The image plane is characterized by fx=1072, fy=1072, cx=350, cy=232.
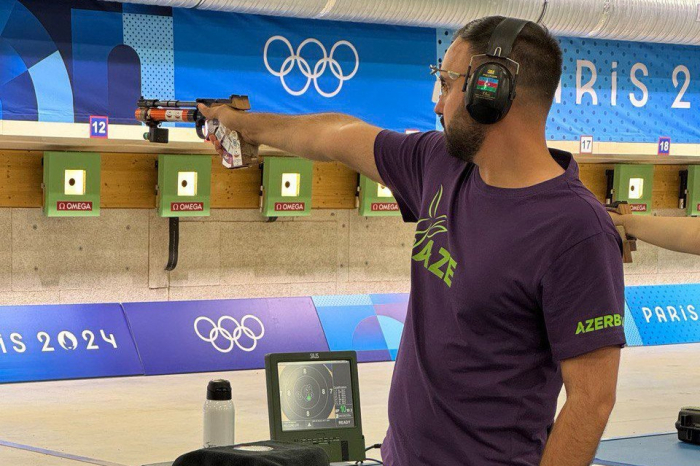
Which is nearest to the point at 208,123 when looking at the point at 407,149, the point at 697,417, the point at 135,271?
the point at 407,149

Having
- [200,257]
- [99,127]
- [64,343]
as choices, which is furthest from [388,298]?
[99,127]

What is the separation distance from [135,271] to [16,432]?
226cm

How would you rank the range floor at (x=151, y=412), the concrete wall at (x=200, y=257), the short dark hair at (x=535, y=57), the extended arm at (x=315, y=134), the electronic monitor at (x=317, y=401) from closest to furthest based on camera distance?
the short dark hair at (x=535, y=57)
the extended arm at (x=315, y=134)
the electronic monitor at (x=317, y=401)
the range floor at (x=151, y=412)
the concrete wall at (x=200, y=257)

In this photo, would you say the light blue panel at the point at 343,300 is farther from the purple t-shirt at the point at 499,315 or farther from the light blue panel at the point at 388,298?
the purple t-shirt at the point at 499,315

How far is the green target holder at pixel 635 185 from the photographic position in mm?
8930

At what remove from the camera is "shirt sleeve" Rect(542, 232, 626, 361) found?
168 centimetres

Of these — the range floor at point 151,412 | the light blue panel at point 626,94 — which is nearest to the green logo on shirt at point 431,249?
the range floor at point 151,412

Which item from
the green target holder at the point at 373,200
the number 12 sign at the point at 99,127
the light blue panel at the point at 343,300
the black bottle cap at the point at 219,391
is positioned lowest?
the light blue panel at the point at 343,300

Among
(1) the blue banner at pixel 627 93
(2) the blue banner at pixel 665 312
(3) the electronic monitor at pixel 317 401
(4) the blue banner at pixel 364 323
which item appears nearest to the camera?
(3) the electronic monitor at pixel 317 401

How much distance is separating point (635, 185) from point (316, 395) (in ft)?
20.0

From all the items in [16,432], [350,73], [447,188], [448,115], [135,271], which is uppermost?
[350,73]

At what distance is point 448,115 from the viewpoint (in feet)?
6.22

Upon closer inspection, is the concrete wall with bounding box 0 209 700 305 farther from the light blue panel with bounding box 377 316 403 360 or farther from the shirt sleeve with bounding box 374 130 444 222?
the shirt sleeve with bounding box 374 130 444 222

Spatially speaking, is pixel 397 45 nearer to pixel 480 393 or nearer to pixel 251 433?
pixel 251 433
